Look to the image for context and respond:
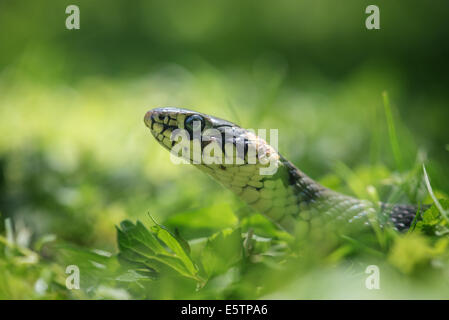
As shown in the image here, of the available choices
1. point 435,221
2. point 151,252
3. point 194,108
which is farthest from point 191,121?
point 194,108

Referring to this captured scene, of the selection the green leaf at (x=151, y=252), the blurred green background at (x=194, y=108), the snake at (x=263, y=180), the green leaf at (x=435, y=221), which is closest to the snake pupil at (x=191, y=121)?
the snake at (x=263, y=180)

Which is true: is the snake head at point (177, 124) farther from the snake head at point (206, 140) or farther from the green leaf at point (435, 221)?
the green leaf at point (435, 221)

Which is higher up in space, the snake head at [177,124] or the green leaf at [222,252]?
the snake head at [177,124]

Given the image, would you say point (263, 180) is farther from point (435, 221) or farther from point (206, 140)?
point (435, 221)

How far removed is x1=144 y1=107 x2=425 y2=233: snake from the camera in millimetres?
1138

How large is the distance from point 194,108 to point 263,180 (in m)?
1.60

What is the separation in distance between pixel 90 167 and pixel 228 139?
0.93 m

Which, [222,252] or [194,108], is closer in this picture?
[222,252]

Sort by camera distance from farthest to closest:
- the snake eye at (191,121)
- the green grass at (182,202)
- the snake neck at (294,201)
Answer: the snake eye at (191,121)
the snake neck at (294,201)
the green grass at (182,202)

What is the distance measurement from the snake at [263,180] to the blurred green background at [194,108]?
6 cm

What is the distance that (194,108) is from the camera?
2.70 meters

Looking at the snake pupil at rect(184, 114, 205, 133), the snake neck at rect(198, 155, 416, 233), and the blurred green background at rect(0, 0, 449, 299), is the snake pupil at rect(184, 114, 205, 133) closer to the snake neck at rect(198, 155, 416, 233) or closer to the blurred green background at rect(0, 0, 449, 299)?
the snake neck at rect(198, 155, 416, 233)

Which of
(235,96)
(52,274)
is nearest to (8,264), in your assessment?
(52,274)

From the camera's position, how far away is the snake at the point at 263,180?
3.73ft
